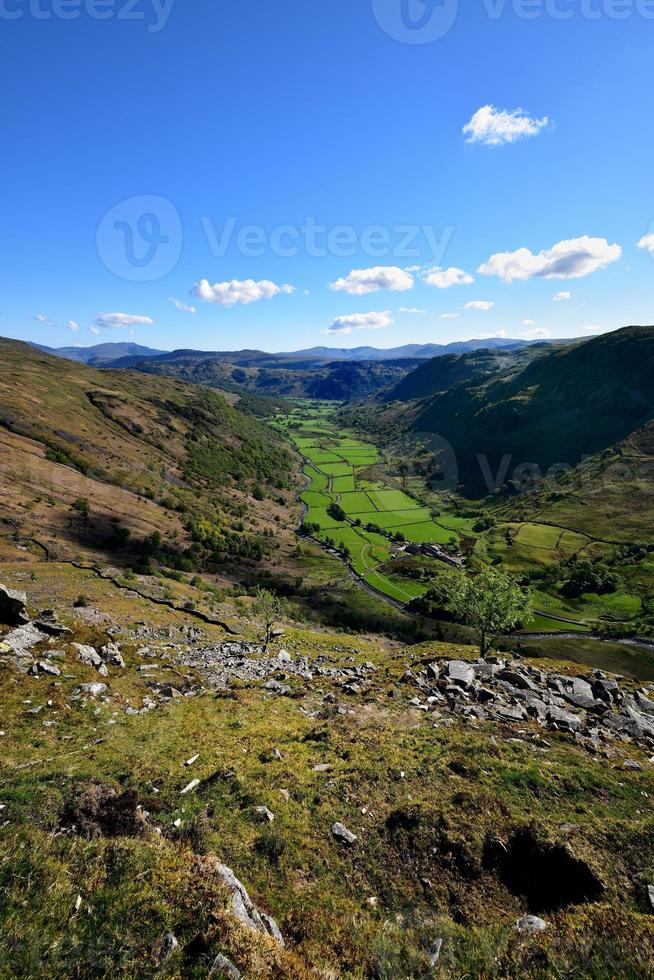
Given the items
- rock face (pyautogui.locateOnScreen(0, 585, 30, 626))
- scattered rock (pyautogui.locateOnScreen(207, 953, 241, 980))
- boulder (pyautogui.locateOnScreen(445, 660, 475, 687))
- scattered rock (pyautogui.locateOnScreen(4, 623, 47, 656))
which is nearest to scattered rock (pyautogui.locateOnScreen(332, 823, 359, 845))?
scattered rock (pyautogui.locateOnScreen(207, 953, 241, 980))

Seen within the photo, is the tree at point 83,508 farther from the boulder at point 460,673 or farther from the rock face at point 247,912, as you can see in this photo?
the rock face at point 247,912

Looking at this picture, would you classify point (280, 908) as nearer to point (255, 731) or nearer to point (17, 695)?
point (255, 731)

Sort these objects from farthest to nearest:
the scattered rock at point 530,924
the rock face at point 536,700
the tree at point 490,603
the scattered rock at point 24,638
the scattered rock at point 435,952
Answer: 1. the tree at point 490,603
2. the scattered rock at point 24,638
3. the rock face at point 536,700
4. the scattered rock at point 530,924
5. the scattered rock at point 435,952

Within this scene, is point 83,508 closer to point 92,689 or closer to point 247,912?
point 92,689

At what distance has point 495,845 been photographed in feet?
57.4

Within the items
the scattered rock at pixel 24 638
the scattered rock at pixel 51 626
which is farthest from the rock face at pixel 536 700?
the scattered rock at pixel 51 626

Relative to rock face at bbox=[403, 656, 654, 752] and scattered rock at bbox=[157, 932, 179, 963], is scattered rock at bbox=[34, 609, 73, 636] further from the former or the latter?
scattered rock at bbox=[157, 932, 179, 963]

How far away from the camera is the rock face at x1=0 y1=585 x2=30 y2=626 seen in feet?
Answer: 114

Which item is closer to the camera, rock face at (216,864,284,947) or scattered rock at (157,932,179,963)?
scattered rock at (157,932,179,963)

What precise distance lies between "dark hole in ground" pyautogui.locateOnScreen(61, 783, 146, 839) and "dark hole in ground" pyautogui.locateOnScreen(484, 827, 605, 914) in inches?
579

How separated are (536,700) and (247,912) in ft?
93.8

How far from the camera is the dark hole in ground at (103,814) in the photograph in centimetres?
1562

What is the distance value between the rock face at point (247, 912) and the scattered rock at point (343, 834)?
533 cm

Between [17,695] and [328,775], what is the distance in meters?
21.1
